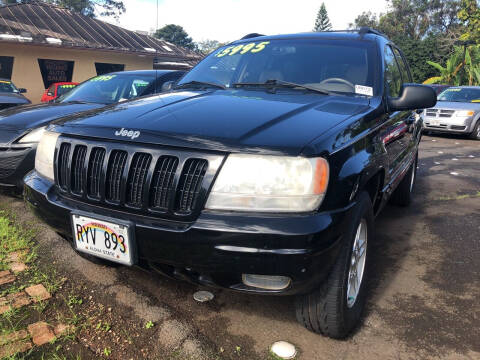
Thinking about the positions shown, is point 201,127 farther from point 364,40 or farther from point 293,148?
point 364,40

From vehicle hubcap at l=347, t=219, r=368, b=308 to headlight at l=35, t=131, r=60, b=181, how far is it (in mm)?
1784

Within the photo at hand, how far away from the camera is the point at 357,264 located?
7.45ft

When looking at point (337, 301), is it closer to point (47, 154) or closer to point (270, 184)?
point (270, 184)

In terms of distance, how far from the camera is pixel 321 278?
5.90 feet

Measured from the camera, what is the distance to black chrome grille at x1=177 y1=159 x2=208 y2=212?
5.81 ft

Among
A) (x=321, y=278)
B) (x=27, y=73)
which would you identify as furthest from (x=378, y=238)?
(x=27, y=73)

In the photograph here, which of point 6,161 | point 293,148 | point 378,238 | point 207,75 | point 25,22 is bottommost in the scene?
point 378,238

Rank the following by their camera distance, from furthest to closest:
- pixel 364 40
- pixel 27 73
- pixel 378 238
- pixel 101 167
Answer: pixel 27 73
pixel 378 238
pixel 364 40
pixel 101 167

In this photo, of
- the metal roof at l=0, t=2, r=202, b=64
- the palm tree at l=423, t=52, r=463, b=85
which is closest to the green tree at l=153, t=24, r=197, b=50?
the metal roof at l=0, t=2, r=202, b=64

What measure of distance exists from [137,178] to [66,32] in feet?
59.6

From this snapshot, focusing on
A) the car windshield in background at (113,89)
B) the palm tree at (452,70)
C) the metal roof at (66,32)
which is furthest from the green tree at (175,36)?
the car windshield in background at (113,89)

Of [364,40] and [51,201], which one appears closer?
[51,201]

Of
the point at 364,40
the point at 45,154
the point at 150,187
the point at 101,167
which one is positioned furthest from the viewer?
the point at 364,40

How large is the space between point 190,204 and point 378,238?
239cm
